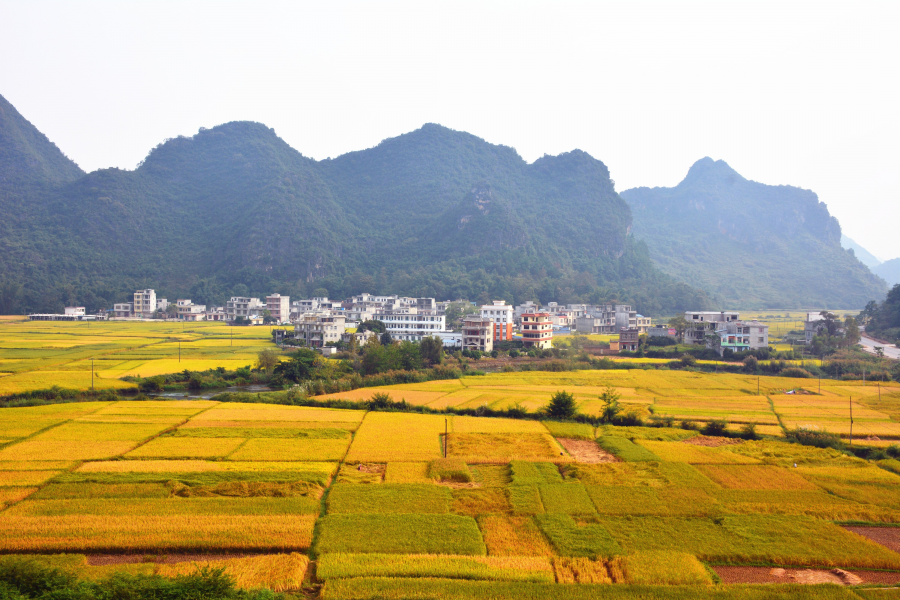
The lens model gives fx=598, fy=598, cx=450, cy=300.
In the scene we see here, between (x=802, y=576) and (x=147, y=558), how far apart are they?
11528 millimetres

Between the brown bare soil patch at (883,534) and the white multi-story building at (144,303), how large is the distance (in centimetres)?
7981

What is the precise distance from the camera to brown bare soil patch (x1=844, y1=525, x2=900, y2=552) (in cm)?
1187

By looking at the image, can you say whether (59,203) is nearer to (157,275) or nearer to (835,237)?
(157,275)

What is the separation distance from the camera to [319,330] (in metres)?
49.4

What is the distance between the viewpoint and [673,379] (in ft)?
110

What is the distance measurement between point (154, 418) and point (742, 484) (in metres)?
19.1

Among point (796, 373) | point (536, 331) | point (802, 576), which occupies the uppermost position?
point (536, 331)

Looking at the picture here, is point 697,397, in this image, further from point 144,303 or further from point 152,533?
point 144,303

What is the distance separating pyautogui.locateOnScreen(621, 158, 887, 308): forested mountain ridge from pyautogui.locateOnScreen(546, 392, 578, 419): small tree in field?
95290mm

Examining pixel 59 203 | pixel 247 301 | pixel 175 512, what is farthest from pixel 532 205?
pixel 175 512

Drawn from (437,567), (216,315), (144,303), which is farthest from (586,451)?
(144,303)

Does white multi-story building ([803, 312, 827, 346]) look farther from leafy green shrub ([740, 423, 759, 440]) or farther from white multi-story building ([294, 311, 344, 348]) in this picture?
white multi-story building ([294, 311, 344, 348])

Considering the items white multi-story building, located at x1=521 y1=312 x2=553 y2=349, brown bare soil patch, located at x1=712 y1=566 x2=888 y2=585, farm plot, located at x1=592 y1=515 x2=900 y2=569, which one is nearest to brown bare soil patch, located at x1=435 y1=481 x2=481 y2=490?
farm plot, located at x1=592 y1=515 x2=900 y2=569

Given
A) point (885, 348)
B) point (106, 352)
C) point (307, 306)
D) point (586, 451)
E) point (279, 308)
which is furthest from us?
point (307, 306)
